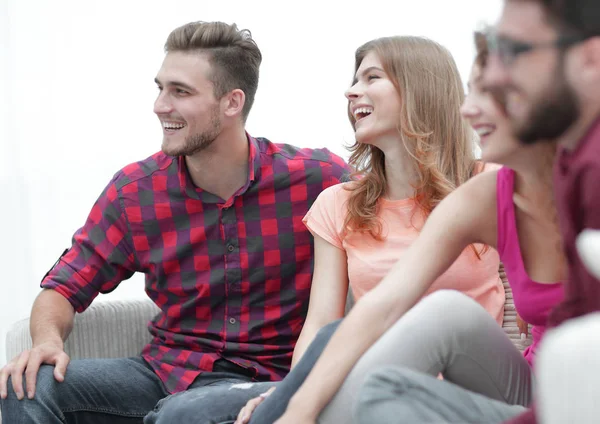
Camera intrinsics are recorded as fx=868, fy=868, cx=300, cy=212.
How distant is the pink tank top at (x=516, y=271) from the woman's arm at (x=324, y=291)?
576mm

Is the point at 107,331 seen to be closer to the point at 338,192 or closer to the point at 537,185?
the point at 338,192

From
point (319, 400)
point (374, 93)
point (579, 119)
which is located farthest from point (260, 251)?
point (579, 119)

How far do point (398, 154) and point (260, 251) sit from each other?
0.41m

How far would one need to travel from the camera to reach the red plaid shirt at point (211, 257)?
2.07 meters

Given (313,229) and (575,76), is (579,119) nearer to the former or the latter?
(575,76)

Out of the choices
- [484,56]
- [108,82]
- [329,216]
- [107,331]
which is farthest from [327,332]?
[108,82]

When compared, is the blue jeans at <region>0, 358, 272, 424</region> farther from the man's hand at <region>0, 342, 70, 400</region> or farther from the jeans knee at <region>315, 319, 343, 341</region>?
the jeans knee at <region>315, 319, 343, 341</region>

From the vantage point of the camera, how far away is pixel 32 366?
71.7 inches

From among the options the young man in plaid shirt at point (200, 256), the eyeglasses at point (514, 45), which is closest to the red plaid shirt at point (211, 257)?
the young man in plaid shirt at point (200, 256)

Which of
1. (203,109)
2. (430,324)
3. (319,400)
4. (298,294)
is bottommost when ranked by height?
(298,294)

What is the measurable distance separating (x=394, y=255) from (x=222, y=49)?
826 millimetres

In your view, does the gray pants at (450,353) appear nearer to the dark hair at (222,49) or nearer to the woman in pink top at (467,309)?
the woman in pink top at (467,309)

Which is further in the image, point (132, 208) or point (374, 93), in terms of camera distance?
point (132, 208)

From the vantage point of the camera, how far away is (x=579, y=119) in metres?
0.95
